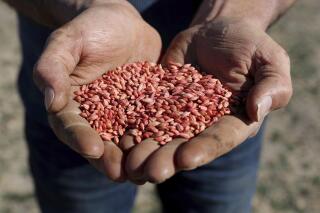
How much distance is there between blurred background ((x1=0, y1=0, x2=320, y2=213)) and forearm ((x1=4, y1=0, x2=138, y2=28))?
1368 mm

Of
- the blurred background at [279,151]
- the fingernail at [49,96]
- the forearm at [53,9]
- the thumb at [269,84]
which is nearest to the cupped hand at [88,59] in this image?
the fingernail at [49,96]

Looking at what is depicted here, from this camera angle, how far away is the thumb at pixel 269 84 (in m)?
1.77

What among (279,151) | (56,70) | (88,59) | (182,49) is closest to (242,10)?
(182,49)

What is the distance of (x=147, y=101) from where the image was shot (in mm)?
2021

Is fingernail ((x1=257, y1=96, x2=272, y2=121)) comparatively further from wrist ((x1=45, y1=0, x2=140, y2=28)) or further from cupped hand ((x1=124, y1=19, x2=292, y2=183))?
wrist ((x1=45, y1=0, x2=140, y2=28))

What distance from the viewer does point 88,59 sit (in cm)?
201

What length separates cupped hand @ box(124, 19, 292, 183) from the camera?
5.41 ft

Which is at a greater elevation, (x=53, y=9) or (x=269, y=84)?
(x=269, y=84)

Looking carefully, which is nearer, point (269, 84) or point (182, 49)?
point (269, 84)

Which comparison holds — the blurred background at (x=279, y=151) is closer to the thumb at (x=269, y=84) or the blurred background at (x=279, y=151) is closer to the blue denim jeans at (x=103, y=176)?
the blue denim jeans at (x=103, y=176)

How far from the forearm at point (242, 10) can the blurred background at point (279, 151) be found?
4.48 ft

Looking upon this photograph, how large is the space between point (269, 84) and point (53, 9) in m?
0.95

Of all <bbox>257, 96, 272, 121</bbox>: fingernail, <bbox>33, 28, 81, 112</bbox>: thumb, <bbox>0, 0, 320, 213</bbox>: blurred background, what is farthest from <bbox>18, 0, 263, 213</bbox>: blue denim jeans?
<bbox>0, 0, 320, 213</bbox>: blurred background

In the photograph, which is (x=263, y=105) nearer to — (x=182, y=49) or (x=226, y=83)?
(x=226, y=83)
